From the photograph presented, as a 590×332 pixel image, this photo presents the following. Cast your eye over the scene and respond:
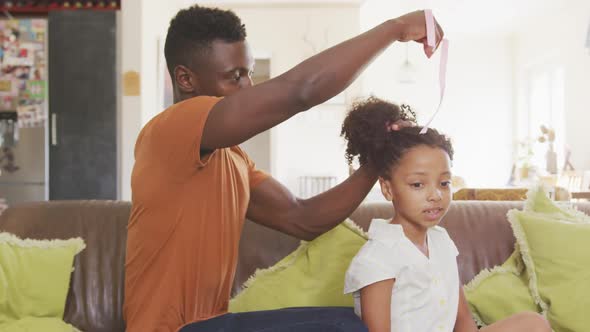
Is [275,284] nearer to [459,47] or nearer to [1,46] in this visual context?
[1,46]

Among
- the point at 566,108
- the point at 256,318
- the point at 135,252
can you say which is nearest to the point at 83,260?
the point at 135,252

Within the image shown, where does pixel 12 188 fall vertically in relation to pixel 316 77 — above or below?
below

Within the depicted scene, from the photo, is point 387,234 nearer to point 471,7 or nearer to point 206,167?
point 206,167

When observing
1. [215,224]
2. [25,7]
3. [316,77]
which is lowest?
[215,224]

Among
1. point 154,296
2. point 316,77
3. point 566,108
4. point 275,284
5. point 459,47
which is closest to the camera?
point 316,77

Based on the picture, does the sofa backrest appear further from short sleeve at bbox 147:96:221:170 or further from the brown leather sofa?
short sleeve at bbox 147:96:221:170

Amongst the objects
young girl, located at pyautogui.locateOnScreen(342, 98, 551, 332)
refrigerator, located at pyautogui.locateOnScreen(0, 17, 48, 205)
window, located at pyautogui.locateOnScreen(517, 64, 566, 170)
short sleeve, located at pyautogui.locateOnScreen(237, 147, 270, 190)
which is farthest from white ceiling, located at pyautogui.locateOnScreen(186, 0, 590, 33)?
young girl, located at pyautogui.locateOnScreen(342, 98, 551, 332)

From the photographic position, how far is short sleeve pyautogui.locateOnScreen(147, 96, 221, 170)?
939mm

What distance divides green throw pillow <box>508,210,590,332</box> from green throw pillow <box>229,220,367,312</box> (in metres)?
0.50

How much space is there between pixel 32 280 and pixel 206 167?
35.3 inches

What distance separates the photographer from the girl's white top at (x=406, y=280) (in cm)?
124

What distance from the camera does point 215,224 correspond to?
3.55 ft

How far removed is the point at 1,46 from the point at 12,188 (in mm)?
1076

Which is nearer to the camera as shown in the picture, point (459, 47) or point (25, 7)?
point (25, 7)
